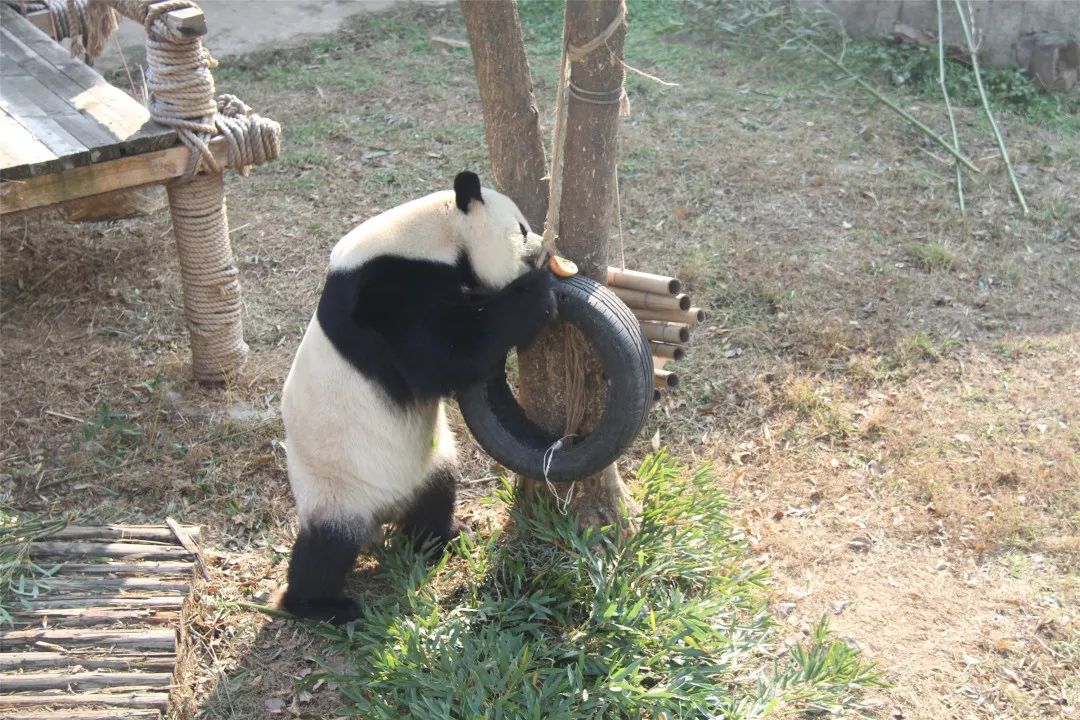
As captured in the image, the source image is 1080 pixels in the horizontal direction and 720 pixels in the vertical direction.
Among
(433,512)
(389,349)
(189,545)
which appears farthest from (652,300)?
(189,545)

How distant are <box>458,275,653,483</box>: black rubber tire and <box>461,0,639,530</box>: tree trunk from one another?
0.19m

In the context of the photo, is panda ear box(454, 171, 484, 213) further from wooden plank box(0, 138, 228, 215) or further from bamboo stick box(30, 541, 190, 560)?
wooden plank box(0, 138, 228, 215)

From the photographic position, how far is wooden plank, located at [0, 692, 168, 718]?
10.1 feet

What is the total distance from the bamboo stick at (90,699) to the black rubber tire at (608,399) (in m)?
1.37

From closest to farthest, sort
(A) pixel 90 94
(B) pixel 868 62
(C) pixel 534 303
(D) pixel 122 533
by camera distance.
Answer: (C) pixel 534 303 < (D) pixel 122 533 < (A) pixel 90 94 < (B) pixel 868 62

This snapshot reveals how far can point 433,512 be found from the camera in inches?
157

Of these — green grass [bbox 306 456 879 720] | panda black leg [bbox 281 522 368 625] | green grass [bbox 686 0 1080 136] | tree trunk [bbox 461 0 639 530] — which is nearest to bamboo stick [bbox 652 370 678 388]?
tree trunk [bbox 461 0 639 530]

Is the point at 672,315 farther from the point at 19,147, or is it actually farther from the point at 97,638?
the point at 19,147

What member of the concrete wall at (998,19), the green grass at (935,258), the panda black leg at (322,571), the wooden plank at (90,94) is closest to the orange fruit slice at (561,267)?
the panda black leg at (322,571)

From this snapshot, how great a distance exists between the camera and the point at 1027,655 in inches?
144

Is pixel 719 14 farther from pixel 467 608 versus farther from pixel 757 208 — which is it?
pixel 467 608

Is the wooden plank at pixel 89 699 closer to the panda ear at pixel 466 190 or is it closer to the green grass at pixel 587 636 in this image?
the green grass at pixel 587 636

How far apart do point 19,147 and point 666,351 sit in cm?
293

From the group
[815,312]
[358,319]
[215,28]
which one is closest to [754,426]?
[815,312]
